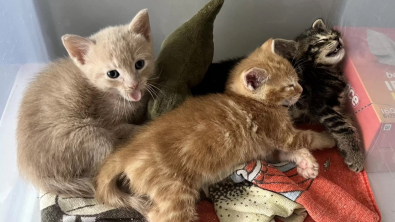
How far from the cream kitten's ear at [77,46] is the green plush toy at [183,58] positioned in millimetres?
346

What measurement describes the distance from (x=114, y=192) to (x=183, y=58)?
0.65 meters

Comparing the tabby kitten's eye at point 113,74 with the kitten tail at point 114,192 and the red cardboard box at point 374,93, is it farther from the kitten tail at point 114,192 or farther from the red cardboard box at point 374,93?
the red cardboard box at point 374,93

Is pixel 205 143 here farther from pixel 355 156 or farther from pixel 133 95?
pixel 355 156

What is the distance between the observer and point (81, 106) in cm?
141

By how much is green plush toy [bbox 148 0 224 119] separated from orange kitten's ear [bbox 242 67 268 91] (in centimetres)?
26

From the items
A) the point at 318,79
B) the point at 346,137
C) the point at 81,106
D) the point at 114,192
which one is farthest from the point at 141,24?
the point at 346,137

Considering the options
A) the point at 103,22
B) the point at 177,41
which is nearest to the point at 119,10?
the point at 103,22

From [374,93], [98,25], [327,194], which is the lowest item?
[327,194]

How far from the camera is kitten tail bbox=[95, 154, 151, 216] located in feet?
4.17

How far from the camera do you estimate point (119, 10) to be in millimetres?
1797

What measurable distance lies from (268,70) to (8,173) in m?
1.29

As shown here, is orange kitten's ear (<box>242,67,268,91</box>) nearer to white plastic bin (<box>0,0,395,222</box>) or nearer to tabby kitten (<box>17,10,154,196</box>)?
tabby kitten (<box>17,10,154,196</box>)

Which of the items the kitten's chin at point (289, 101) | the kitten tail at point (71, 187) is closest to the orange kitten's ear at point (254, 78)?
the kitten's chin at point (289, 101)

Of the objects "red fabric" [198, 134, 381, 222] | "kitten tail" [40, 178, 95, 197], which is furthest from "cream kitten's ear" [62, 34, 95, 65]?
"red fabric" [198, 134, 381, 222]
